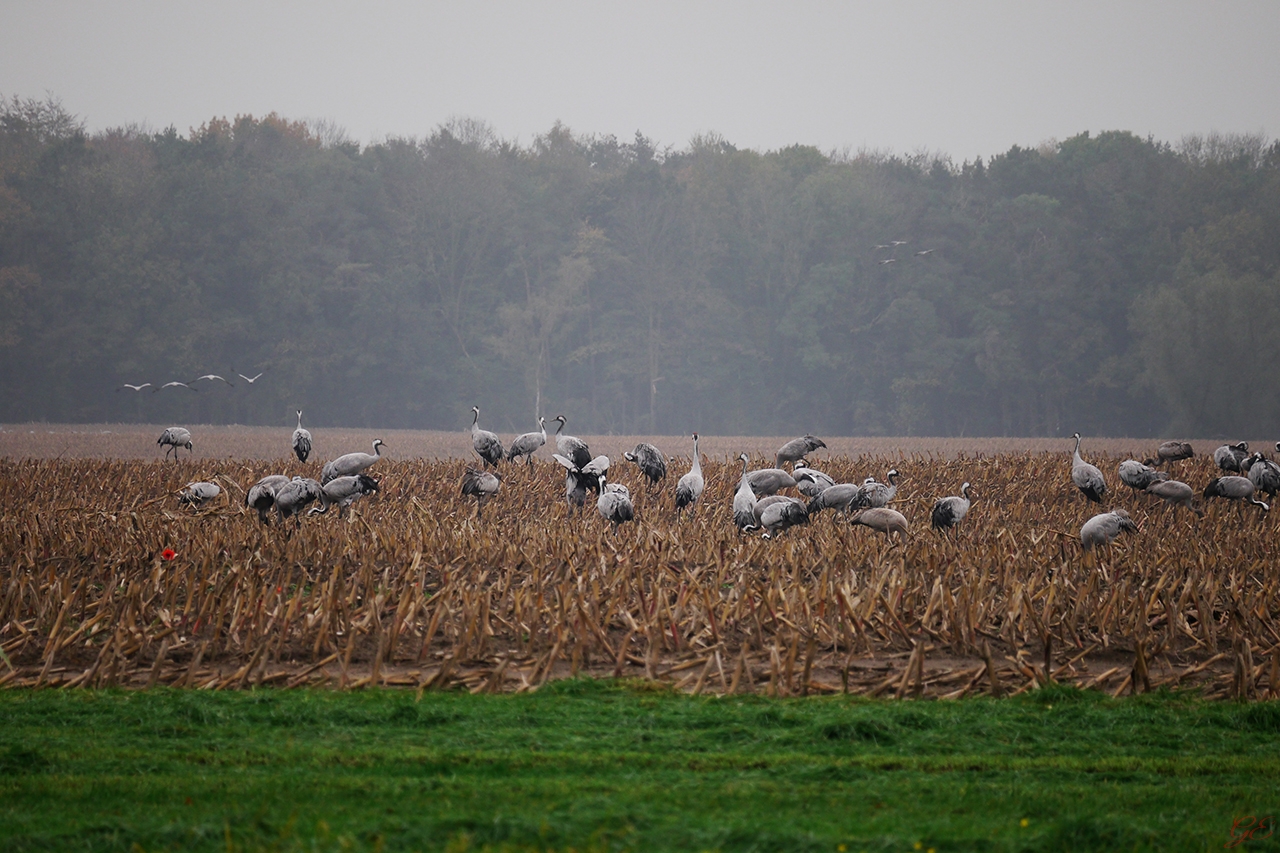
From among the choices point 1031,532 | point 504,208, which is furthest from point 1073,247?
point 1031,532

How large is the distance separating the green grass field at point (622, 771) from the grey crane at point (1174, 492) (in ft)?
35.9

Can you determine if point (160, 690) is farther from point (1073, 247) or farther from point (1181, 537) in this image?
point (1073, 247)

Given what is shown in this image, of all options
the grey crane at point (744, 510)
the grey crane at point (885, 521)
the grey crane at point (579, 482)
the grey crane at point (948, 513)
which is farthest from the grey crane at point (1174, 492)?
the grey crane at point (579, 482)

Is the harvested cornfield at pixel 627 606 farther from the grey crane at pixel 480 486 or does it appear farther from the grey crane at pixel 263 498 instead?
the grey crane at pixel 480 486

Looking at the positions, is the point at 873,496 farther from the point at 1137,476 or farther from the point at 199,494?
the point at 199,494

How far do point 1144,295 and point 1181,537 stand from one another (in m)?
59.6

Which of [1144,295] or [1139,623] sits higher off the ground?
[1144,295]

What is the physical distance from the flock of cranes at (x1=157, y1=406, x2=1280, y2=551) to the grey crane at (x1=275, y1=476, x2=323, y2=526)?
13mm

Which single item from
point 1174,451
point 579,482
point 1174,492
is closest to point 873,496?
point 579,482

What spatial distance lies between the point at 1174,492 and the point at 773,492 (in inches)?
234

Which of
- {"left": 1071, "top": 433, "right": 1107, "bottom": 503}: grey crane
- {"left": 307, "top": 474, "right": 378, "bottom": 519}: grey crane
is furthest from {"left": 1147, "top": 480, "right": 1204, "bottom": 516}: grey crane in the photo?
{"left": 307, "top": 474, "right": 378, "bottom": 519}: grey crane

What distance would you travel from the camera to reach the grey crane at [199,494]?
674 inches

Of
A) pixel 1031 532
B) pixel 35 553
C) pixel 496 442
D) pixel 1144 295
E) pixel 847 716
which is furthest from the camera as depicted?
pixel 1144 295

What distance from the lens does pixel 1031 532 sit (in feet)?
47.3
